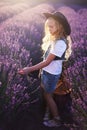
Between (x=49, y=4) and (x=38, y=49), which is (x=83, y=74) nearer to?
(x=38, y=49)

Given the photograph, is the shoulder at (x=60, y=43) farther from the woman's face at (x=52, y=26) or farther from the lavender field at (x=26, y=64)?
the lavender field at (x=26, y=64)

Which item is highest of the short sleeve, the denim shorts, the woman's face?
the woman's face

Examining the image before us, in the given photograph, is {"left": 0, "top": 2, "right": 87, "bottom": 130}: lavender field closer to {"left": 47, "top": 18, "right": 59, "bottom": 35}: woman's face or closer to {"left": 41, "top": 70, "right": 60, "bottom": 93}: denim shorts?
{"left": 41, "top": 70, "right": 60, "bottom": 93}: denim shorts

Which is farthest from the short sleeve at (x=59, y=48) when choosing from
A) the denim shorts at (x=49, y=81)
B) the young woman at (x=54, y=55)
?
the denim shorts at (x=49, y=81)

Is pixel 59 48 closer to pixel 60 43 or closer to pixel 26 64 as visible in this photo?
pixel 60 43

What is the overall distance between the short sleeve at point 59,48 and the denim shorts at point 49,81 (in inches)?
7.4

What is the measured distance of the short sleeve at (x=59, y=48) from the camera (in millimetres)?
3271

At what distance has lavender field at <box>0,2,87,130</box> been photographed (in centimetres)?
324

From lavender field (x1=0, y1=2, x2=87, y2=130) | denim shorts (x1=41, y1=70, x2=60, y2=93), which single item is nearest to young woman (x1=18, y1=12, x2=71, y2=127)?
denim shorts (x1=41, y1=70, x2=60, y2=93)

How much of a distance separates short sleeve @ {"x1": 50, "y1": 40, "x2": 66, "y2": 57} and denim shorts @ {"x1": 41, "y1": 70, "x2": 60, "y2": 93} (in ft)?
0.62

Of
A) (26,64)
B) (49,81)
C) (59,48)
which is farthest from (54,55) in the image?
(26,64)

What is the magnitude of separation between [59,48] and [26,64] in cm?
43

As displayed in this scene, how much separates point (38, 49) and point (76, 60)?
46 centimetres

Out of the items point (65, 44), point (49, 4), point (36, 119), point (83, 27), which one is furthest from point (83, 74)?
point (49, 4)
